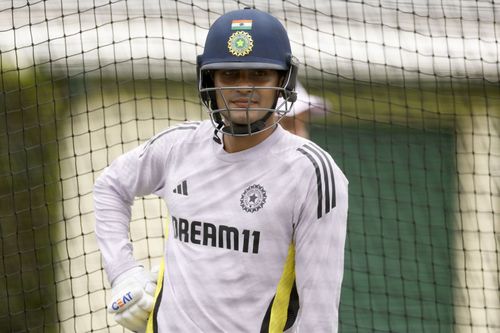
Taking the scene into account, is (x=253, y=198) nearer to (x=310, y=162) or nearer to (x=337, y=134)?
Answer: (x=310, y=162)

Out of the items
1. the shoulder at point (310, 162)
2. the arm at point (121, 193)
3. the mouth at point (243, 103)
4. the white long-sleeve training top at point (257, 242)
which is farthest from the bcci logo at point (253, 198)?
the arm at point (121, 193)

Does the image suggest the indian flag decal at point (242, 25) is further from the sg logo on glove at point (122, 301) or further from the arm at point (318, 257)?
the sg logo on glove at point (122, 301)

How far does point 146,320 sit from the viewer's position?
333 centimetres

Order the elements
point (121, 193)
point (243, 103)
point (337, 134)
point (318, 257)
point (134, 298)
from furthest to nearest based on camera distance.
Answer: point (337, 134)
point (121, 193)
point (134, 298)
point (243, 103)
point (318, 257)

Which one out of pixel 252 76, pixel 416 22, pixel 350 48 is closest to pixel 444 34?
pixel 416 22

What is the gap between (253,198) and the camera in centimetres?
A: 312

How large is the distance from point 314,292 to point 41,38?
434 cm

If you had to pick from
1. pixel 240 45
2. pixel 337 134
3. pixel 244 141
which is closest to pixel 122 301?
pixel 244 141

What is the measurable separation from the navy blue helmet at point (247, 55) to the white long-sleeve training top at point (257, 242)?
0.09 m

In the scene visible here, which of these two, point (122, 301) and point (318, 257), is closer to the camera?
point (318, 257)

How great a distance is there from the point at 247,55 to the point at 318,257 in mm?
601

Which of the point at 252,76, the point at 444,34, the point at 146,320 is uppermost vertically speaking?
the point at 252,76

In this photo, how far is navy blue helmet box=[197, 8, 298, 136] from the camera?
10.5 feet

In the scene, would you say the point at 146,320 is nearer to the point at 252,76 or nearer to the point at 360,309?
the point at 252,76
